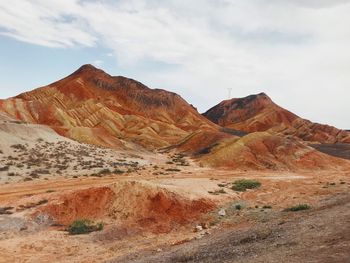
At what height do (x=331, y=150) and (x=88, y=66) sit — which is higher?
(x=88, y=66)

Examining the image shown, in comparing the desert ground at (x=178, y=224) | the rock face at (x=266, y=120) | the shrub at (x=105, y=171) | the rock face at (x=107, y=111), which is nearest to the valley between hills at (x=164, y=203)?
the desert ground at (x=178, y=224)

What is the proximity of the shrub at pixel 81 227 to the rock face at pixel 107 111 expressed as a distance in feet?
168

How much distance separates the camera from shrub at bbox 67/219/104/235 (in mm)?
23828

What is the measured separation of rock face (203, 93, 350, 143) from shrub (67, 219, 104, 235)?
128 metres

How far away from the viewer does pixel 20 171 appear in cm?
4362

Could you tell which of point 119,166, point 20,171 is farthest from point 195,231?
point 119,166

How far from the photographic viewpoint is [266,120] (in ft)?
534

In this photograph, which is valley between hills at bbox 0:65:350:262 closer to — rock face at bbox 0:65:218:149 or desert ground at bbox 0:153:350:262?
desert ground at bbox 0:153:350:262

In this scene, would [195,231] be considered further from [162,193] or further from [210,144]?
[210,144]

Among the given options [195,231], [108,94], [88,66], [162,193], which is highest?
[88,66]

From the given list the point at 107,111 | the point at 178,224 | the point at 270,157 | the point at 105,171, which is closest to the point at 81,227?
the point at 178,224

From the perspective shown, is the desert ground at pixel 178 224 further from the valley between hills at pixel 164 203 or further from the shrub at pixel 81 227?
the shrub at pixel 81 227

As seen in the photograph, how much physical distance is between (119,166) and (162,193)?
26.1m

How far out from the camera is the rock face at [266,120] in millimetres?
147000
